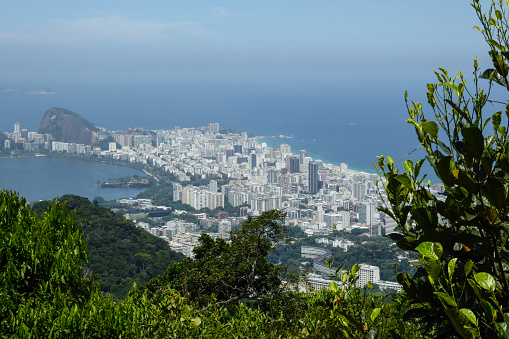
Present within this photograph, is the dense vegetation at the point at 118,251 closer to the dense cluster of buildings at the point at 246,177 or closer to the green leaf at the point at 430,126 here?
the dense cluster of buildings at the point at 246,177

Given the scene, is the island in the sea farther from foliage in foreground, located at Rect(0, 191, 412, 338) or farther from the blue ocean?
foliage in foreground, located at Rect(0, 191, 412, 338)

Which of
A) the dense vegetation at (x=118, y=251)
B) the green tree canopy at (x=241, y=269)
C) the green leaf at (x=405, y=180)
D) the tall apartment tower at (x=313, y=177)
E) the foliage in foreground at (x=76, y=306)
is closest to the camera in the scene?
the green leaf at (x=405, y=180)

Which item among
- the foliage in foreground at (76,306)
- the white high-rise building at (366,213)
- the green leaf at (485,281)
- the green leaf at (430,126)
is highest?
the green leaf at (430,126)

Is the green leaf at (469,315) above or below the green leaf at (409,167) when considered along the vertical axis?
below

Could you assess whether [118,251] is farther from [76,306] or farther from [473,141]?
[473,141]

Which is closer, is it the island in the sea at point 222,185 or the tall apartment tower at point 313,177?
the island in the sea at point 222,185

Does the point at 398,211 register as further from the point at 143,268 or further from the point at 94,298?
the point at 143,268

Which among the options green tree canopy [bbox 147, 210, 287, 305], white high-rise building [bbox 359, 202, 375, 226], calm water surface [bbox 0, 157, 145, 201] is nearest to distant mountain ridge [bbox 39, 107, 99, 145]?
calm water surface [bbox 0, 157, 145, 201]

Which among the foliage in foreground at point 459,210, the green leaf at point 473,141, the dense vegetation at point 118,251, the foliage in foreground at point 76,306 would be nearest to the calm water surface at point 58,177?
the dense vegetation at point 118,251

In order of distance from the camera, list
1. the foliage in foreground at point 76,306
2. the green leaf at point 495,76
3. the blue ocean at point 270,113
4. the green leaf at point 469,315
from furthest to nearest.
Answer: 1. the blue ocean at point 270,113
2. the foliage in foreground at point 76,306
3. the green leaf at point 495,76
4. the green leaf at point 469,315
